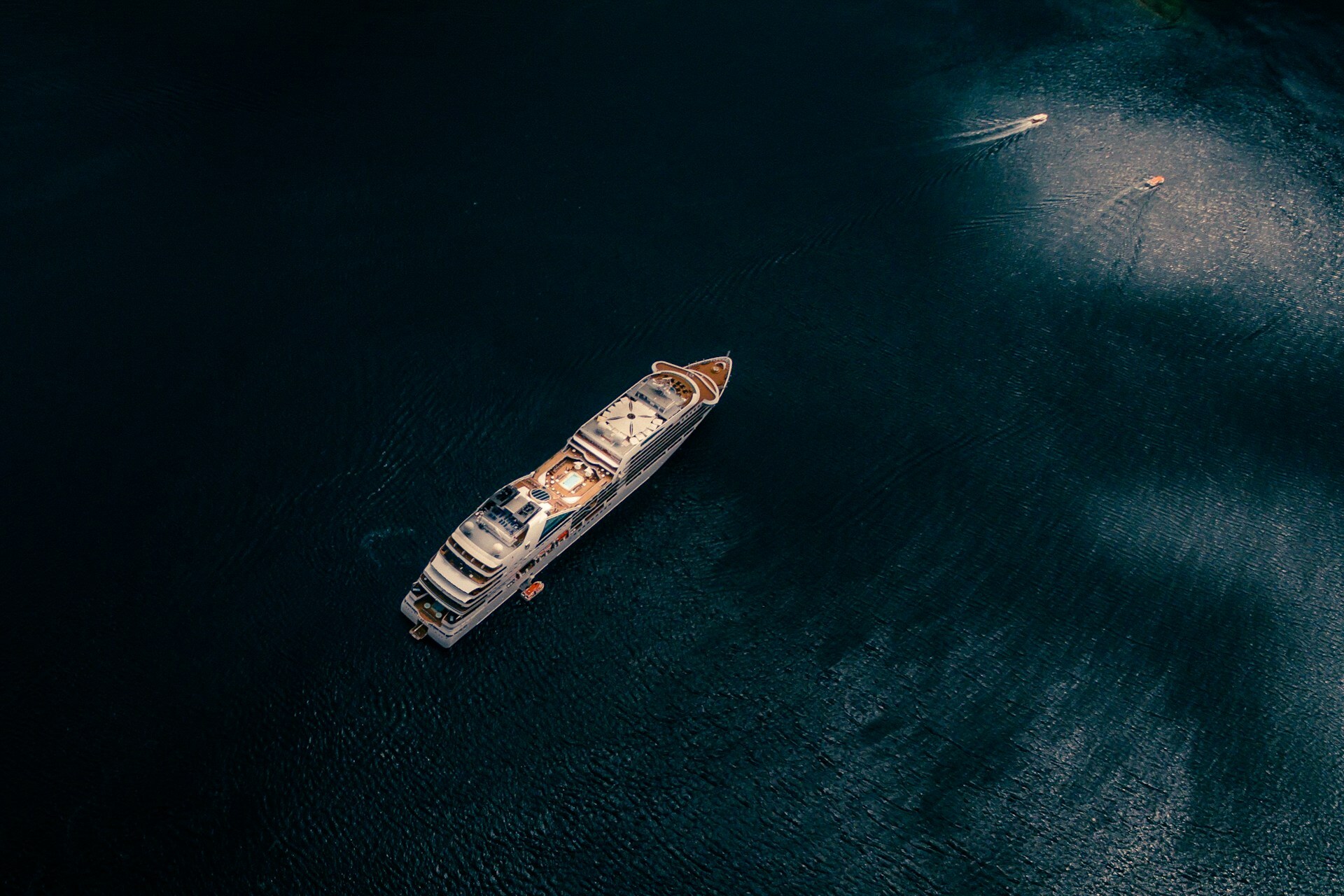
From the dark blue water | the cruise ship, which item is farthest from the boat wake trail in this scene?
the cruise ship

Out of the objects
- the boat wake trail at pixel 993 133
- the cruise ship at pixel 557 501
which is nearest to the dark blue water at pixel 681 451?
the boat wake trail at pixel 993 133

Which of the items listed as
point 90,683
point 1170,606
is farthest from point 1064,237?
point 90,683

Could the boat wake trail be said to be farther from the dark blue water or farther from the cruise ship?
the cruise ship

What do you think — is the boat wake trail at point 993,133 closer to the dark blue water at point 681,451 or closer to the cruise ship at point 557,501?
the dark blue water at point 681,451

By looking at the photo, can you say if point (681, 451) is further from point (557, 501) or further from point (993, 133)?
point (993, 133)

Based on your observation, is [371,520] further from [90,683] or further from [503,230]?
[503,230]

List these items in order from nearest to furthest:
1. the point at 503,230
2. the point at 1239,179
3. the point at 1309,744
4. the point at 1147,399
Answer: the point at 1309,744, the point at 1147,399, the point at 503,230, the point at 1239,179
